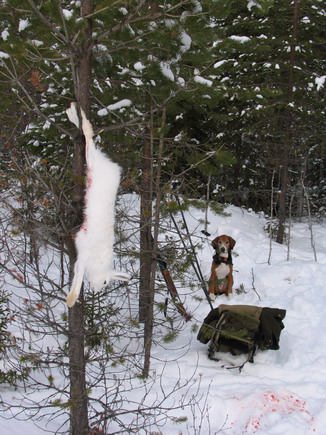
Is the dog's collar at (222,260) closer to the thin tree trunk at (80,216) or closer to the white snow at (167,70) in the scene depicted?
the white snow at (167,70)

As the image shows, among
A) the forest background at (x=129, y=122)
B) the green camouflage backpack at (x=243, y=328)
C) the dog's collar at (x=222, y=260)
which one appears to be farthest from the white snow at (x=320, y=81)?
the green camouflage backpack at (x=243, y=328)

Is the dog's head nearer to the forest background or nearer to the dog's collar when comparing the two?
the dog's collar

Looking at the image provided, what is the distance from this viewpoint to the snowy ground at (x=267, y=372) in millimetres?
4344

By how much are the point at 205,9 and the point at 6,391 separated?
5248mm

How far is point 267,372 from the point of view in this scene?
557 cm

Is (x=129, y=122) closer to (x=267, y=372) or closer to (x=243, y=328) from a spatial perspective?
(x=243, y=328)

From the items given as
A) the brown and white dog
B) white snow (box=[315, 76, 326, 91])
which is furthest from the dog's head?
white snow (box=[315, 76, 326, 91])

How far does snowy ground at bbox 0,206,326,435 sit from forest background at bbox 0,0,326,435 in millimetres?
771

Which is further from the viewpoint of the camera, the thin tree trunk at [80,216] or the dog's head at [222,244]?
the dog's head at [222,244]

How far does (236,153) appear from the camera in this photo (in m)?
15.3

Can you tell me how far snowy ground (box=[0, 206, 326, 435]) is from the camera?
14.3 ft

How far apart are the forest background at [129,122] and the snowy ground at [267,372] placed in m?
0.77

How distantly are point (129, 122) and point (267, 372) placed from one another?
14.4 ft

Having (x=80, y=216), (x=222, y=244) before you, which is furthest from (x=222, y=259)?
(x=80, y=216)
